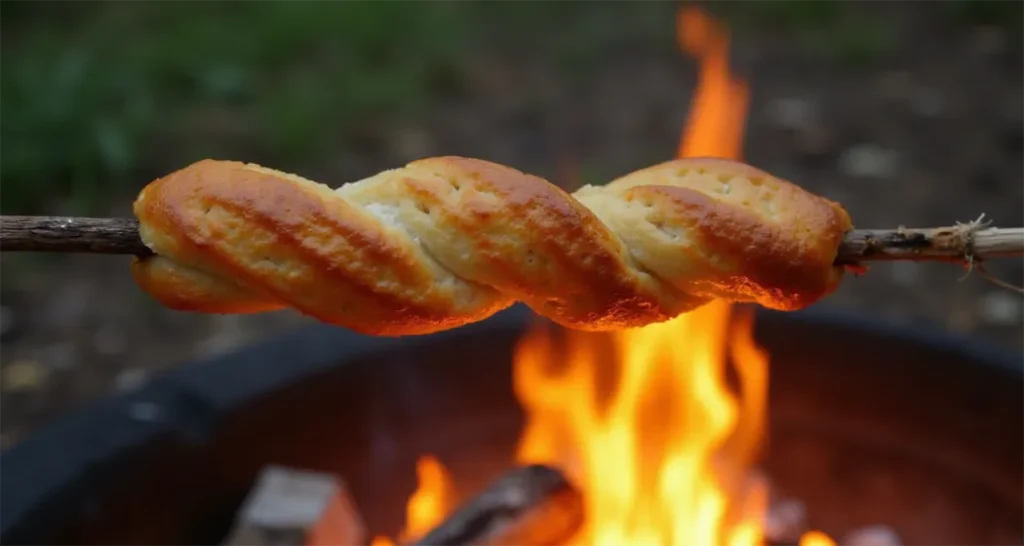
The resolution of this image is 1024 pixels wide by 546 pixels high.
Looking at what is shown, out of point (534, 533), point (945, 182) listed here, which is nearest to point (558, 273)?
point (534, 533)

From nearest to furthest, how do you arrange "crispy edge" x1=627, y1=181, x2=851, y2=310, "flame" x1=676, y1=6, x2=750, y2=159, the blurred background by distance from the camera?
"crispy edge" x1=627, y1=181, x2=851, y2=310 → "flame" x1=676, y1=6, x2=750, y2=159 → the blurred background

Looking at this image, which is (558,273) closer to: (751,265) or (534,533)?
(751,265)

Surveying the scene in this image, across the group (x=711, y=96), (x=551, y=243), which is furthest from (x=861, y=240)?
(x=711, y=96)

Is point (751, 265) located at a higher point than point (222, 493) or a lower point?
higher

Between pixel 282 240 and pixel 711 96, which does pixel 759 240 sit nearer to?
pixel 282 240

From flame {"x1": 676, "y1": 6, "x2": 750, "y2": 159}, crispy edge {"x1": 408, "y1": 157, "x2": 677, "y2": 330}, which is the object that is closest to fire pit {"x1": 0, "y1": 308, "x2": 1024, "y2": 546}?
flame {"x1": 676, "y1": 6, "x2": 750, "y2": 159}

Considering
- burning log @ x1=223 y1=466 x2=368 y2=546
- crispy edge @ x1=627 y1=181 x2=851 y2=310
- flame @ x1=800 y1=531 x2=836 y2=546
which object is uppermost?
crispy edge @ x1=627 y1=181 x2=851 y2=310

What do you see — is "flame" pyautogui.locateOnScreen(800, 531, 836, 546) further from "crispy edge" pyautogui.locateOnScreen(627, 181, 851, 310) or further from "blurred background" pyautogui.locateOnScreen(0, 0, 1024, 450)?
"blurred background" pyautogui.locateOnScreen(0, 0, 1024, 450)
